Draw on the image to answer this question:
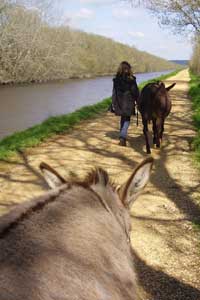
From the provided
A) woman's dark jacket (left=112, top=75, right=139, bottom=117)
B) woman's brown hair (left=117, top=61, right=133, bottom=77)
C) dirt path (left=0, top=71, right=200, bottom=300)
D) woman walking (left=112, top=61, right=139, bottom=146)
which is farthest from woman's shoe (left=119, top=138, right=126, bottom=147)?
woman's brown hair (left=117, top=61, right=133, bottom=77)

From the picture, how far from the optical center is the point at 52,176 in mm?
1948

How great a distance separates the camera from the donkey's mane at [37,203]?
142 cm

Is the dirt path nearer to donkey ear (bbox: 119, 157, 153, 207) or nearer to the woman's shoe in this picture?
the woman's shoe

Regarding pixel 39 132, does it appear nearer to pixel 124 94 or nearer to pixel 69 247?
pixel 124 94

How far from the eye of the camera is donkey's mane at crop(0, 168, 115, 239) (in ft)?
4.65

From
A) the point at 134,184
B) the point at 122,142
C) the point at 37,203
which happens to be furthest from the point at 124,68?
the point at 37,203

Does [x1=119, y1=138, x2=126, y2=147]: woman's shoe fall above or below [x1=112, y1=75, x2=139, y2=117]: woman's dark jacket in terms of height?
below

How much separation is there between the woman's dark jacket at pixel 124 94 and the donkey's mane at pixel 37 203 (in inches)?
303

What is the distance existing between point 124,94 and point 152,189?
350cm

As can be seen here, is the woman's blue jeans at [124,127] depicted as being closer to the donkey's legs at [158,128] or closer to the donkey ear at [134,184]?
the donkey's legs at [158,128]

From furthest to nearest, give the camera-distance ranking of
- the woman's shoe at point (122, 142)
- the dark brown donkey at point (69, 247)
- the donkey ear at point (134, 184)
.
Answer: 1. the woman's shoe at point (122, 142)
2. the donkey ear at point (134, 184)
3. the dark brown donkey at point (69, 247)

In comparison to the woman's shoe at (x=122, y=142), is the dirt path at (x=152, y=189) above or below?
below

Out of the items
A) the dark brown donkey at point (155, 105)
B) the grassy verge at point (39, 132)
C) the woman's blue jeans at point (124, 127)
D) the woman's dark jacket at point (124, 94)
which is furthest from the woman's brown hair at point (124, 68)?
the grassy verge at point (39, 132)

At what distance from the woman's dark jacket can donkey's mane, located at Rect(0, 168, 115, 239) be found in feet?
25.2
